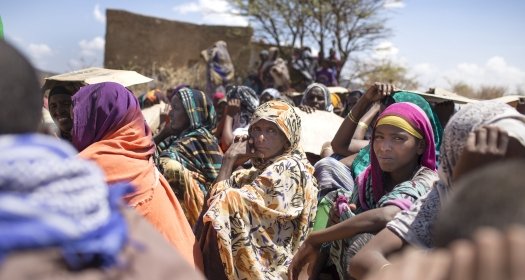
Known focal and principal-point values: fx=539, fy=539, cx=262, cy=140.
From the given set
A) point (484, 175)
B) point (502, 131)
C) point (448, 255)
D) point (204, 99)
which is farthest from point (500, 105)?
point (204, 99)

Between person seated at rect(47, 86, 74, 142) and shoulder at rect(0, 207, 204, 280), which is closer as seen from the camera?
shoulder at rect(0, 207, 204, 280)

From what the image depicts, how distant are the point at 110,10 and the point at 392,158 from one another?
1768 centimetres

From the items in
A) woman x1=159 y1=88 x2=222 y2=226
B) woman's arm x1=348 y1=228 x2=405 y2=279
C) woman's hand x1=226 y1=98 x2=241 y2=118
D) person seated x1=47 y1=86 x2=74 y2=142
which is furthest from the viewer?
woman's hand x1=226 y1=98 x2=241 y2=118

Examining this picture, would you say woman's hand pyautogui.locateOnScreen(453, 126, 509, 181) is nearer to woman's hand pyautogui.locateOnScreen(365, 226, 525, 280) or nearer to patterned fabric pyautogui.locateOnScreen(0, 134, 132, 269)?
woman's hand pyautogui.locateOnScreen(365, 226, 525, 280)

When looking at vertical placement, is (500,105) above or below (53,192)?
above

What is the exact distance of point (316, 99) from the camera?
6.43 metres

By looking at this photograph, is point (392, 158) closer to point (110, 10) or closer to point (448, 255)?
point (448, 255)

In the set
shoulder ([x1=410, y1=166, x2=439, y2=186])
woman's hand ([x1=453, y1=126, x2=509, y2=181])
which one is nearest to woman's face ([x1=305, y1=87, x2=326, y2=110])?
shoulder ([x1=410, y1=166, x2=439, y2=186])

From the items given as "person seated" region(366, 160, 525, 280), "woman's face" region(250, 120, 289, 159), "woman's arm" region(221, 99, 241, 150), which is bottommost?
"woman's arm" region(221, 99, 241, 150)

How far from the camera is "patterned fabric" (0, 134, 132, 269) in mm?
940

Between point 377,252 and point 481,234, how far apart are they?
0.97 m

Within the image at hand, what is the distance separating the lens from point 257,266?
2.93 m

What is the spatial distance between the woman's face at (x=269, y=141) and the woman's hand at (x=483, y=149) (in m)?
1.71

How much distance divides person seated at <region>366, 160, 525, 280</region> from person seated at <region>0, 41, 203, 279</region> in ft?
1.76
